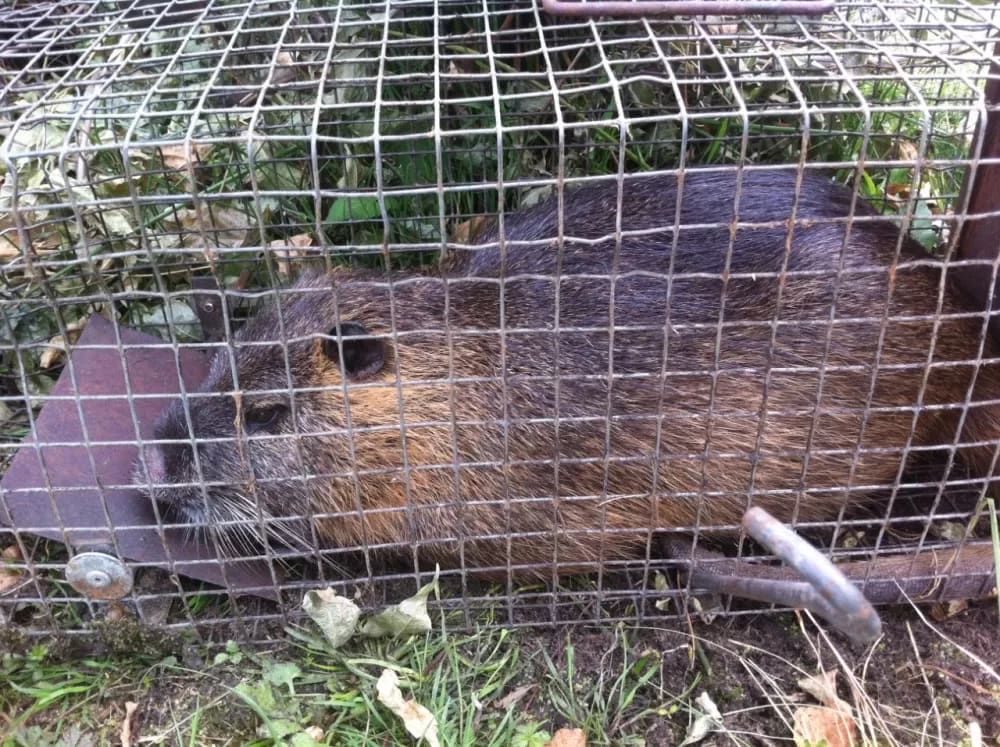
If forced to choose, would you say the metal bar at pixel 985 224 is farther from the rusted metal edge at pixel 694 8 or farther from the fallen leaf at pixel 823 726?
the fallen leaf at pixel 823 726

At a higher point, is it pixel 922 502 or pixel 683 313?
→ pixel 683 313

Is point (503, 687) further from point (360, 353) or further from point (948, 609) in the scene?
point (948, 609)

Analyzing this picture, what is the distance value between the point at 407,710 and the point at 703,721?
699mm

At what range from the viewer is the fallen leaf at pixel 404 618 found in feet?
7.45

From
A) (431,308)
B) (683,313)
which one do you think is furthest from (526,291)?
(683,313)

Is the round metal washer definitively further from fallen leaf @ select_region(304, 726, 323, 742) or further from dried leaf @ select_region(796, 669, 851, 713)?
dried leaf @ select_region(796, 669, 851, 713)

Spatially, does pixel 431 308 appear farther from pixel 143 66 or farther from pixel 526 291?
pixel 143 66

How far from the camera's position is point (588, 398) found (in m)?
2.38

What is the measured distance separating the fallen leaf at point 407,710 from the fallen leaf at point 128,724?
0.60 meters

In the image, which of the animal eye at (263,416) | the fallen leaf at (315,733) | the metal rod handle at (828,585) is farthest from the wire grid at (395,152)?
the metal rod handle at (828,585)

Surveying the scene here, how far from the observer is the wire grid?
1.82 meters

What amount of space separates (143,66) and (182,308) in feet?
4.11

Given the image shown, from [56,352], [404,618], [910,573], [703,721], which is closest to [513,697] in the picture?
[404,618]

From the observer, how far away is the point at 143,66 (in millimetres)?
2199
